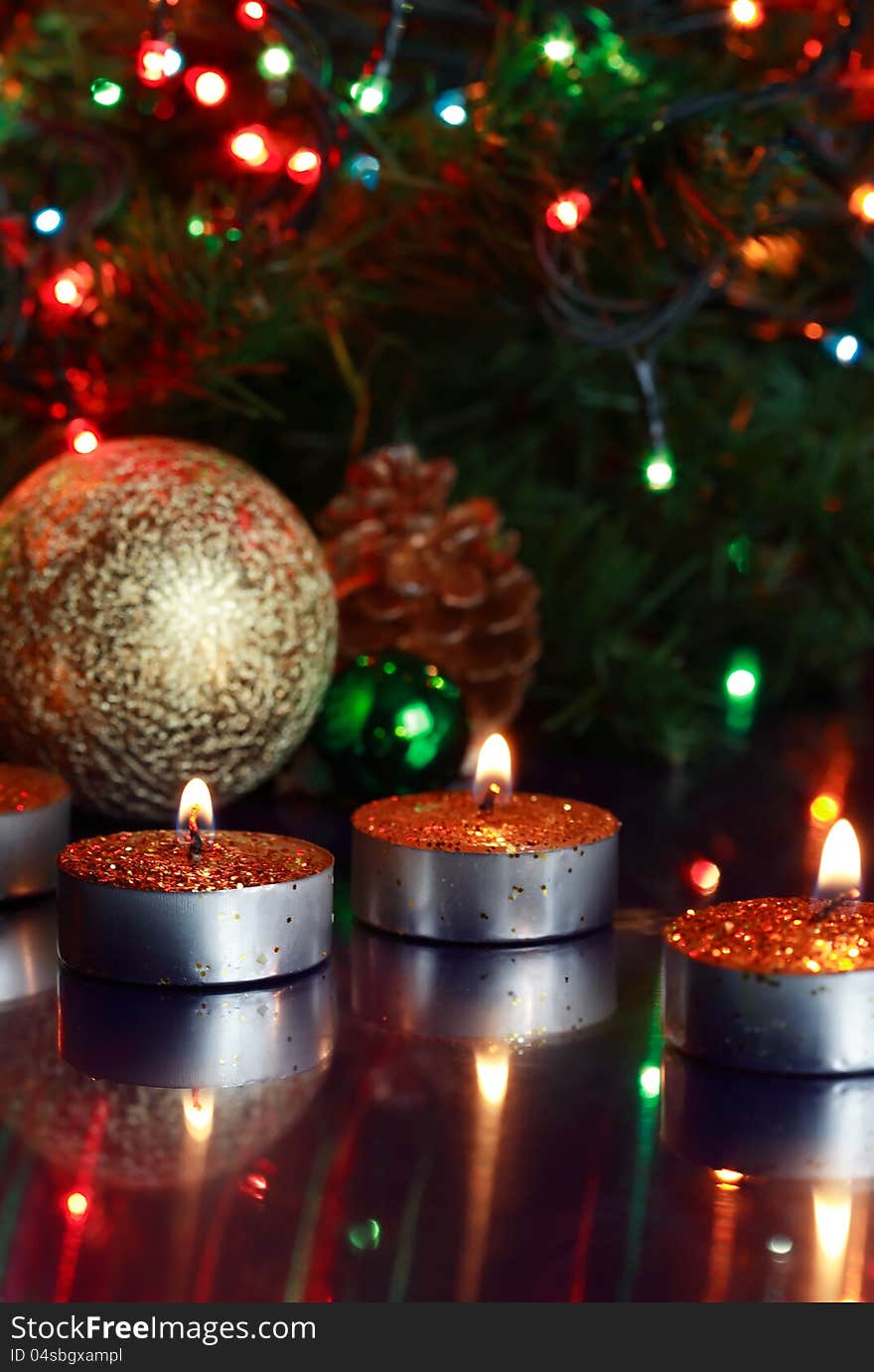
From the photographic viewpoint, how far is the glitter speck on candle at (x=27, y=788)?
788 millimetres

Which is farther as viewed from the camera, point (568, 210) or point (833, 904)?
point (568, 210)

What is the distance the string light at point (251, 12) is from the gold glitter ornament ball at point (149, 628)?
265 millimetres

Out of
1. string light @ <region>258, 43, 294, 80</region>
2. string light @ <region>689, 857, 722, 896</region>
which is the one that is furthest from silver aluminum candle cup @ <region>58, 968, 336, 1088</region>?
string light @ <region>258, 43, 294, 80</region>

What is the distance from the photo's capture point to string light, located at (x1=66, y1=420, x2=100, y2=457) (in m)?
1.03

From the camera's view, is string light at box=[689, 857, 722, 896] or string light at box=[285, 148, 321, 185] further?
string light at box=[285, 148, 321, 185]

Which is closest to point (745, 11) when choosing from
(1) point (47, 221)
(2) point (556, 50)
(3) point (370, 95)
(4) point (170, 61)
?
(2) point (556, 50)

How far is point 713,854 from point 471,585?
11.0 inches

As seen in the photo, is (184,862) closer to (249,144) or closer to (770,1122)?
(770,1122)

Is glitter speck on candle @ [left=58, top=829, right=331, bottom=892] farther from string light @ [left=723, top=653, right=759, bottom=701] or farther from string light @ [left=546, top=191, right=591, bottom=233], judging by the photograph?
string light @ [left=723, top=653, right=759, bottom=701]

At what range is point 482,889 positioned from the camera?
73 cm

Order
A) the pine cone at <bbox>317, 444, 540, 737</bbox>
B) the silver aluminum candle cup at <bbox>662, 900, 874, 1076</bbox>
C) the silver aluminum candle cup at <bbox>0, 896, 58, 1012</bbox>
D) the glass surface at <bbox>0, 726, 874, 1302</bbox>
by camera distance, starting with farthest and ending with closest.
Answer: the pine cone at <bbox>317, 444, 540, 737</bbox> < the silver aluminum candle cup at <bbox>0, 896, 58, 1012</bbox> < the silver aluminum candle cup at <bbox>662, 900, 874, 1076</bbox> < the glass surface at <bbox>0, 726, 874, 1302</bbox>

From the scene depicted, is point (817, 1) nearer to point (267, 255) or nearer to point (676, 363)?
point (676, 363)

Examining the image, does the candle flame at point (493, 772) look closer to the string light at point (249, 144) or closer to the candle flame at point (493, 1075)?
the candle flame at point (493, 1075)

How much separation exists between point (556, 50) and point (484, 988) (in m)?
0.61
